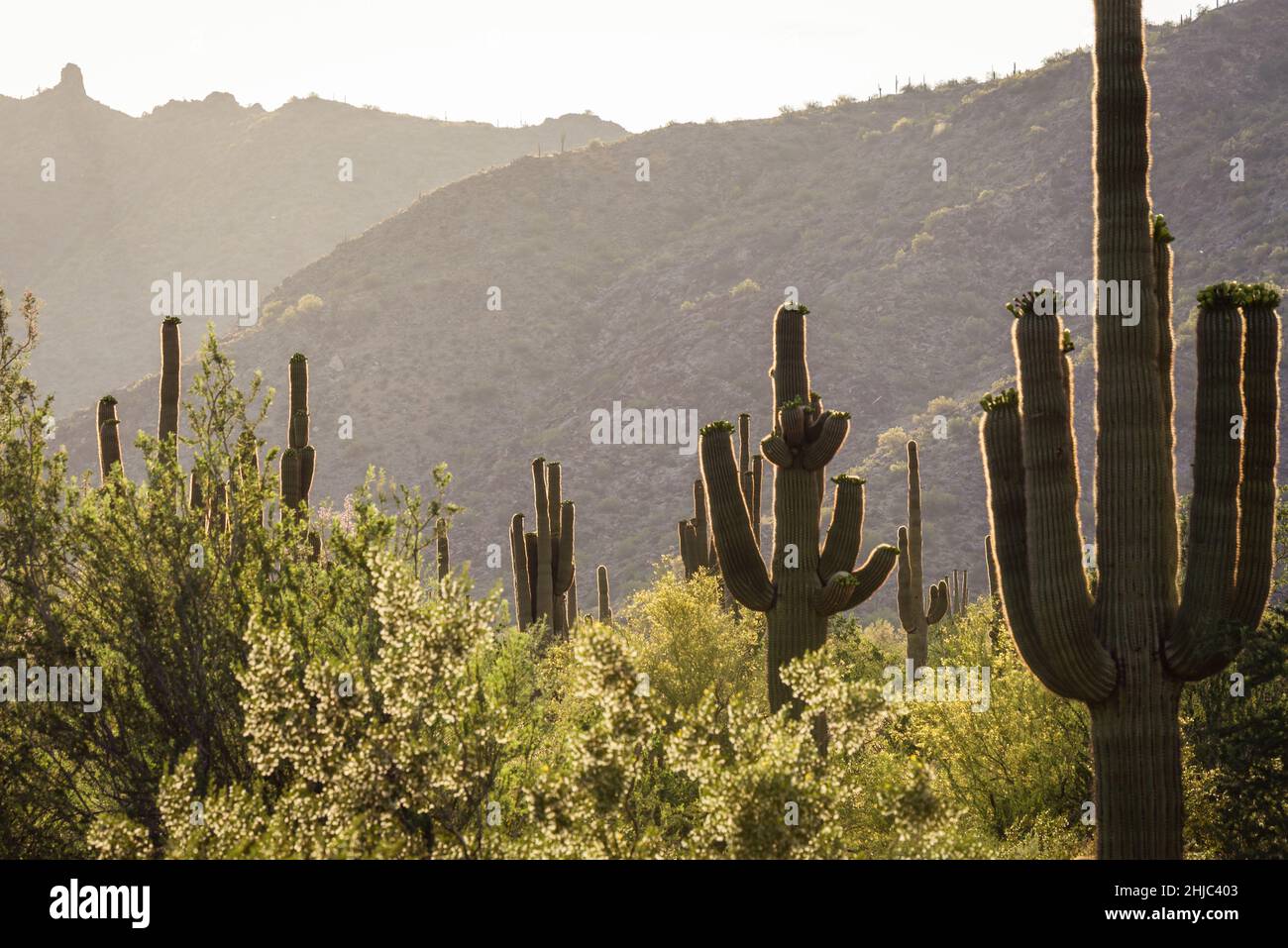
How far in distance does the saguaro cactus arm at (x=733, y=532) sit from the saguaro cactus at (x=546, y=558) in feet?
31.9

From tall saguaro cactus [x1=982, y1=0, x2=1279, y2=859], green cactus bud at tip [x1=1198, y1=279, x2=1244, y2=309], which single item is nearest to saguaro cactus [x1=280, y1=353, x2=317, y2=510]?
tall saguaro cactus [x1=982, y1=0, x2=1279, y2=859]

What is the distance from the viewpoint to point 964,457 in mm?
54281

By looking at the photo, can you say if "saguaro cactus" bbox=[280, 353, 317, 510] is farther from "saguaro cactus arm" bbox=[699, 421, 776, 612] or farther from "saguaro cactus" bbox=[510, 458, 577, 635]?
"saguaro cactus" bbox=[510, 458, 577, 635]

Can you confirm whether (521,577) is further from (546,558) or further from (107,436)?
(107,436)

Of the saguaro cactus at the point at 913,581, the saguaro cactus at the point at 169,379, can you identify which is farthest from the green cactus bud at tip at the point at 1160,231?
the saguaro cactus at the point at 913,581

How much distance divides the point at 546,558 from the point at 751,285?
52.5m

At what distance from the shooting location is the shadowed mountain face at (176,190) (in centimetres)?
10650

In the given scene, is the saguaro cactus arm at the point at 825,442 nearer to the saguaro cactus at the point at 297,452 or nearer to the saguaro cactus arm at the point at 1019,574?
the saguaro cactus arm at the point at 1019,574

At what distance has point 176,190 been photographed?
418 feet

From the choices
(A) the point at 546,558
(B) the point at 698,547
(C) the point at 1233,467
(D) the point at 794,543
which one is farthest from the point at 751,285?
(C) the point at 1233,467

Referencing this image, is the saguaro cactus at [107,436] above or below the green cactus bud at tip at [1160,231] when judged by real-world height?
below

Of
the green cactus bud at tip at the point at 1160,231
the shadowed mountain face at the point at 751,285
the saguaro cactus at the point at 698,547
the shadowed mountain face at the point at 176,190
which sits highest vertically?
the shadowed mountain face at the point at 176,190

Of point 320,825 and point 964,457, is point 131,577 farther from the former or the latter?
point 964,457

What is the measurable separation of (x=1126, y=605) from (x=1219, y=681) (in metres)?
5.81
